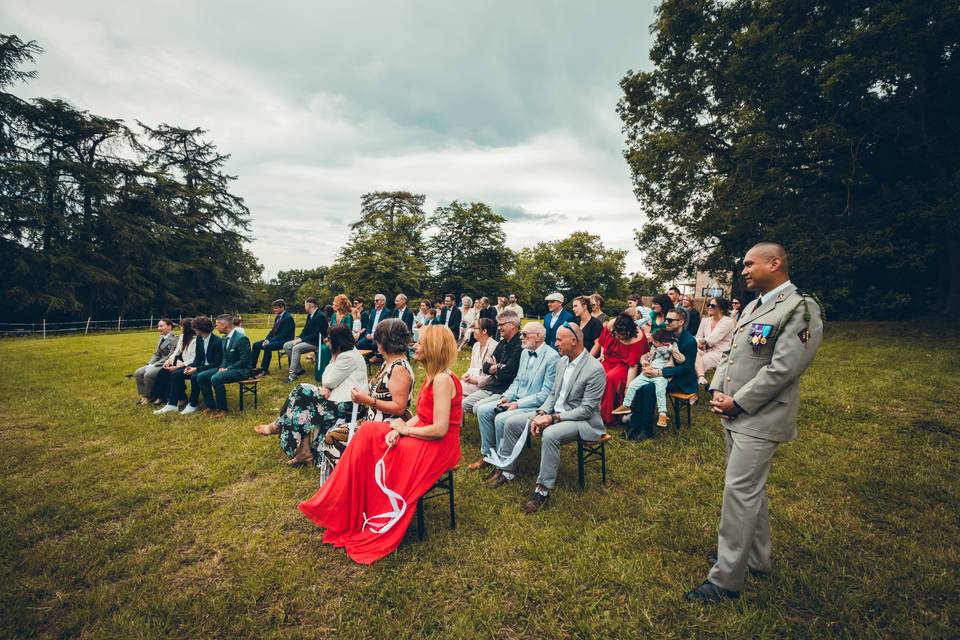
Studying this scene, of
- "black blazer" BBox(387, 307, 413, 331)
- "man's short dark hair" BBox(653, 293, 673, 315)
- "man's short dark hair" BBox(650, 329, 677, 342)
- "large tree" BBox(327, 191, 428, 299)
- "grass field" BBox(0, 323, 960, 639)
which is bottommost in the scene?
"grass field" BBox(0, 323, 960, 639)

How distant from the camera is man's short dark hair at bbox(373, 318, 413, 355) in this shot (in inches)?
138

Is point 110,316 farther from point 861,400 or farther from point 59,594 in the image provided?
point 861,400

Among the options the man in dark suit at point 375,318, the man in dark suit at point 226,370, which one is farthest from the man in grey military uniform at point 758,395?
the man in dark suit at point 375,318

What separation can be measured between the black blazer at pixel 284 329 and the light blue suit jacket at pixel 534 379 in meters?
6.40

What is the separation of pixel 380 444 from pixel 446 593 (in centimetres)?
117

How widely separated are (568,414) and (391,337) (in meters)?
1.97

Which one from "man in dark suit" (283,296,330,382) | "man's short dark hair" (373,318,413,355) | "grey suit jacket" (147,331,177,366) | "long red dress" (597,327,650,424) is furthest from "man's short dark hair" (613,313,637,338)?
"grey suit jacket" (147,331,177,366)

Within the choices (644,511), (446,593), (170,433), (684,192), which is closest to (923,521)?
(644,511)

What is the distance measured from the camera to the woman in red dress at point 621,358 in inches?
231

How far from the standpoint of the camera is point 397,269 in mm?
30297

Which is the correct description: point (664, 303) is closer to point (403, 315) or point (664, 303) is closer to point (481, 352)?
point (481, 352)

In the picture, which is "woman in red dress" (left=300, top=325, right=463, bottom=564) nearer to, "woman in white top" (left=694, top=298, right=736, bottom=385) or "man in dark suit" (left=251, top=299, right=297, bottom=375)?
"woman in white top" (left=694, top=298, right=736, bottom=385)

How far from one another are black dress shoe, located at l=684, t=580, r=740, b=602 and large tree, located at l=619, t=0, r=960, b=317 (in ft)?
44.8

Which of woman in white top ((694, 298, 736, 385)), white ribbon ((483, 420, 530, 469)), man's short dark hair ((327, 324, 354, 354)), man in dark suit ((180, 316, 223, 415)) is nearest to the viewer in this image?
white ribbon ((483, 420, 530, 469))
